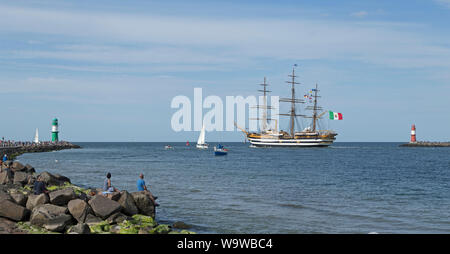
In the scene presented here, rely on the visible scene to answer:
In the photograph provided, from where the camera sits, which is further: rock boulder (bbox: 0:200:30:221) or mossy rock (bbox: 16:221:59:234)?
rock boulder (bbox: 0:200:30:221)

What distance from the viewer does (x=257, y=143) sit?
16550 centimetres

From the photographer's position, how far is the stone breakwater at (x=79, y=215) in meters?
16.4

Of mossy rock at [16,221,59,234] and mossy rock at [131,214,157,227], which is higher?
mossy rock at [16,221,59,234]

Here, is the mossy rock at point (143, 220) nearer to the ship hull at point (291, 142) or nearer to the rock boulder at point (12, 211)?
the rock boulder at point (12, 211)

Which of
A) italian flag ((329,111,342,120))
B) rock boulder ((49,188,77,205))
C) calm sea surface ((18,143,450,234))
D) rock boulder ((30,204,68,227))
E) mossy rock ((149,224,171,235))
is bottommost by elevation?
calm sea surface ((18,143,450,234))

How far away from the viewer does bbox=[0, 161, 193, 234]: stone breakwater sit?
53.7 feet

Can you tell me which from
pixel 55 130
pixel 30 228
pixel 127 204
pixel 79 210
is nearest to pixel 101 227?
pixel 79 210

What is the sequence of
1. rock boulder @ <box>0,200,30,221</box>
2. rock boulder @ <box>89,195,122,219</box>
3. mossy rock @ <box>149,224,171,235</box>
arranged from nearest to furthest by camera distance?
1. mossy rock @ <box>149,224,171,235</box>
2. rock boulder @ <box>0,200,30,221</box>
3. rock boulder @ <box>89,195,122,219</box>

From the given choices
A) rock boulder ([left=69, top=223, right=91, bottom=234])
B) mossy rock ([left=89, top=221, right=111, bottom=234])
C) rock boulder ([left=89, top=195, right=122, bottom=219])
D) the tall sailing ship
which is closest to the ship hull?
the tall sailing ship

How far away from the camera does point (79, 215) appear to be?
17.4m

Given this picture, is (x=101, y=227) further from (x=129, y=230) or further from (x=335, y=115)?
(x=335, y=115)

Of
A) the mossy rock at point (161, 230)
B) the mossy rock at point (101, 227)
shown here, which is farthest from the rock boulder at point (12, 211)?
the mossy rock at point (161, 230)

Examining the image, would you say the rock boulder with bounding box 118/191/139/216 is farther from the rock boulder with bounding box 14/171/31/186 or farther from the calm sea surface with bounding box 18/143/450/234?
the rock boulder with bounding box 14/171/31/186
